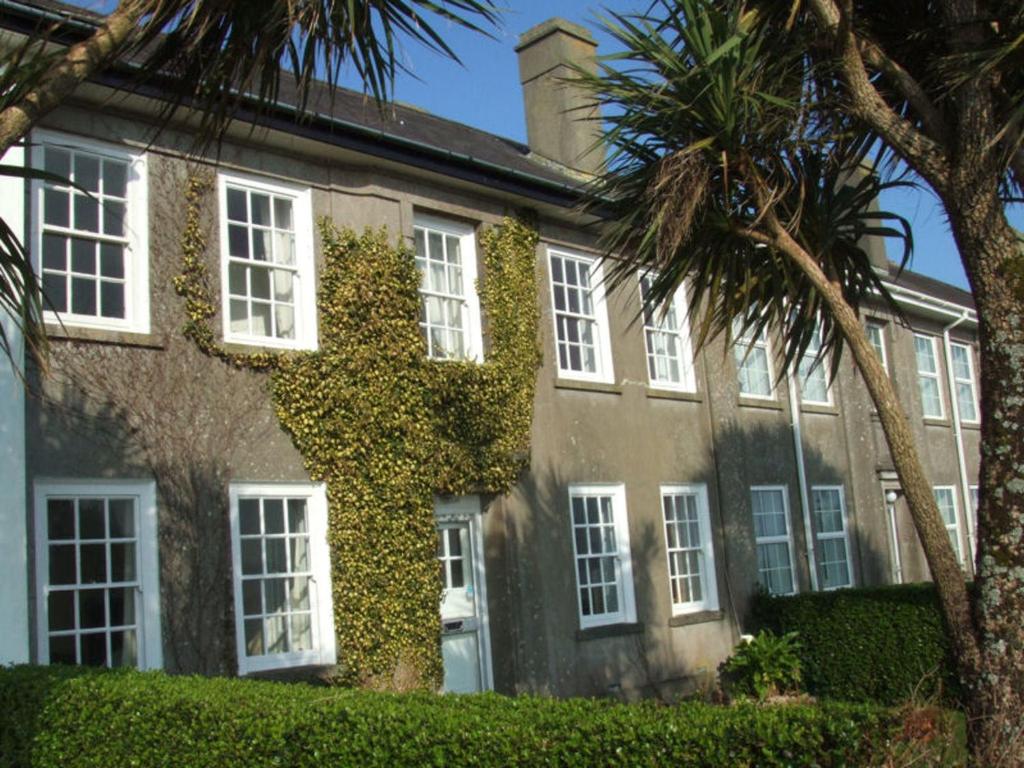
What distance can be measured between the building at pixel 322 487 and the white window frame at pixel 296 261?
2 cm

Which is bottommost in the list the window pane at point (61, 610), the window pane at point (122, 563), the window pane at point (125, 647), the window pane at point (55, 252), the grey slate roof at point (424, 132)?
the window pane at point (125, 647)

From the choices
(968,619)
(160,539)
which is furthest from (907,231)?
(160,539)

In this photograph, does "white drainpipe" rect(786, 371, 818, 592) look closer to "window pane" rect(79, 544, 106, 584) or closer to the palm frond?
the palm frond

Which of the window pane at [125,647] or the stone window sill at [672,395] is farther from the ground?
the stone window sill at [672,395]

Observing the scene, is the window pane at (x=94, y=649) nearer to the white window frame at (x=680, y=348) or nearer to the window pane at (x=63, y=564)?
the window pane at (x=63, y=564)

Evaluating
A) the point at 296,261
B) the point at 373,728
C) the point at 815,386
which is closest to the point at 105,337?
the point at 296,261

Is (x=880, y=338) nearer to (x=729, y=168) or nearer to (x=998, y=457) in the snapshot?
(x=729, y=168)

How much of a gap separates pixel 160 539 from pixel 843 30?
21.6 feet

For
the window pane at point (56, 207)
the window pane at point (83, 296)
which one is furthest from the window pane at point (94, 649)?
the window pane at point (56, 207)

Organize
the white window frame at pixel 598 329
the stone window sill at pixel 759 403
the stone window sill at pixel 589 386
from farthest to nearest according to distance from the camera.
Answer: the stone window sill at pixel 759 403
the white window frame at pixel 598 329
the stone window sill at pixel 589 386

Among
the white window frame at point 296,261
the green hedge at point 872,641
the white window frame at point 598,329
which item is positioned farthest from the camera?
the white window frame at point 598,329

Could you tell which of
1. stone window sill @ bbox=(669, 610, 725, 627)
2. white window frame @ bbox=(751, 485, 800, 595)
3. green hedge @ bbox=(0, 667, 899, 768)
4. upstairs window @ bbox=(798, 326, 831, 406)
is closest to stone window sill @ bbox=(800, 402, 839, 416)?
upstairs window @ bbox=(798, 326, 831, 406)

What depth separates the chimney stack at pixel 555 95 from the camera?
54.0 feet

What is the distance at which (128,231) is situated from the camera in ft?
33.1
